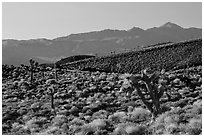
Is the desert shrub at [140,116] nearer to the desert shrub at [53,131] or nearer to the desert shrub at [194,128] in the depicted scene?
the desert shrub at [53,131]

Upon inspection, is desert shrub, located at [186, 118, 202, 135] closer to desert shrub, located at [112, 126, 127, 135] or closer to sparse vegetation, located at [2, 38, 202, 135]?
sparse vegetation, located at [2, 38, 202, 135]

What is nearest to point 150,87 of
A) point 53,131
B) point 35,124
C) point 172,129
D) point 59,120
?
point 172,129

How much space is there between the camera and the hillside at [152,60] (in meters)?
66.6

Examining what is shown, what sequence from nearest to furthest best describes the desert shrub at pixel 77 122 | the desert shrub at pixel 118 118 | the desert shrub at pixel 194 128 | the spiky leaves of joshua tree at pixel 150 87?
the desert shrub at pixel 194 128, the spiky leaves of joshua tree at pixel 150 87, the desert shrub at pixel 118 118, the desert shrub at pixel 77 122

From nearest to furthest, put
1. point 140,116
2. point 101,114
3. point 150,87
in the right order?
1. point 150,87
2. point 140,116
3. point 101,114

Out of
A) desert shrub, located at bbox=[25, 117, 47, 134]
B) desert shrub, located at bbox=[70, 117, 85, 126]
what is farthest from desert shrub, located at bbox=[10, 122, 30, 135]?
desert shrub, located at bbox=[70, 117, 85, 126]

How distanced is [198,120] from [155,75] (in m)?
4.26

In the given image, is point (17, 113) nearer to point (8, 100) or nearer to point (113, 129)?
point (8, 100)

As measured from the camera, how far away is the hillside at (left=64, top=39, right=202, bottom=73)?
66625 millimetres

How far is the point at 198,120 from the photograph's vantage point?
19469 millimetres

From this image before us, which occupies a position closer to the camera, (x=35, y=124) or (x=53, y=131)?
(x=53, y=131)

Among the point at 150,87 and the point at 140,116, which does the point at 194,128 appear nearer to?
the point at 150,87

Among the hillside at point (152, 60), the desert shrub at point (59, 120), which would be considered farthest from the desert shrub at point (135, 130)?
the hillside at point (152, 60)

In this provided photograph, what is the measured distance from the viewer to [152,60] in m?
72.3
